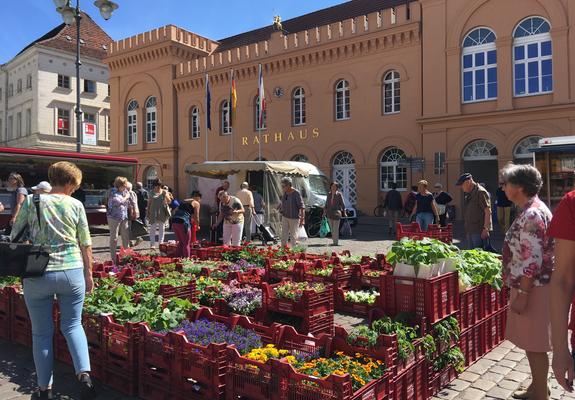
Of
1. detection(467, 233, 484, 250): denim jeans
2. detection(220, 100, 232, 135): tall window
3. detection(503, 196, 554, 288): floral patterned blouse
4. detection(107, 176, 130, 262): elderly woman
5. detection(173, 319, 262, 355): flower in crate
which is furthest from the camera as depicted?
detection(220, 100, 232, 135): tall window

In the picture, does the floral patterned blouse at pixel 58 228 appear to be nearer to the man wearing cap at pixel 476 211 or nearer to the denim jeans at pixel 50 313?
the denim jeans at pixel 50 313

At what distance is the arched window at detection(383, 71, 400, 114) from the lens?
24.8 meters

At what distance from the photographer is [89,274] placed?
13.8 ft

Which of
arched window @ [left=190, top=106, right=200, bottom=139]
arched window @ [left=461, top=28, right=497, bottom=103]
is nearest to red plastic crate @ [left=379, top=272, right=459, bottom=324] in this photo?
arched window @ [left=461, top=28, right=497, bottom=103]

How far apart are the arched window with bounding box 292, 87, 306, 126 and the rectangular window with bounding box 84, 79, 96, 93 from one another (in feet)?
82.5

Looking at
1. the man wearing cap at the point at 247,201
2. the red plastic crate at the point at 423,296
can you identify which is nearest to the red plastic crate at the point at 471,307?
the red plastic crate at the point at 423,296

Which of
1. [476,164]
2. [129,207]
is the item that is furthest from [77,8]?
[476,164]

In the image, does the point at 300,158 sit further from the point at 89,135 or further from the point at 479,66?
the point at 89,135

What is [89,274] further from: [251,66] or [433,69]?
[251,66]

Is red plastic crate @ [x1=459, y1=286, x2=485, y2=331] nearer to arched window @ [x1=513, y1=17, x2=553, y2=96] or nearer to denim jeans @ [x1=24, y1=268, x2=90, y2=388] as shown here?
denim jeans @ [x1=24, y1=268, x2=90, y2=388]

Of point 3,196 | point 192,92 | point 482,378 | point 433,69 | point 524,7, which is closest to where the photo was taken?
point 482,378

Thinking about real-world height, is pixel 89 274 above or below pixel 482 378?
above

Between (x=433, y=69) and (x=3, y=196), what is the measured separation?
59.7 ft

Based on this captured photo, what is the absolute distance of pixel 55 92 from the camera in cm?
4375
